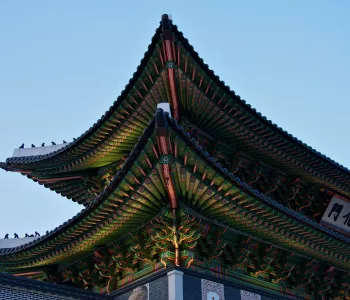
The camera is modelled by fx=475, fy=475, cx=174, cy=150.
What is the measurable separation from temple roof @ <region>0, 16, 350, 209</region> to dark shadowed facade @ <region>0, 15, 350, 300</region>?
4cm

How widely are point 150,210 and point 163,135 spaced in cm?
254

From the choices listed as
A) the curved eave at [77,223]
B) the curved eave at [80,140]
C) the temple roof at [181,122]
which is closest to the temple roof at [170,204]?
the curved eave at [77,223]

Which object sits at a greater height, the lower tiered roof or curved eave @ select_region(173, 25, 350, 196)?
curved eave @ select_region(173, 25, 350, 196)

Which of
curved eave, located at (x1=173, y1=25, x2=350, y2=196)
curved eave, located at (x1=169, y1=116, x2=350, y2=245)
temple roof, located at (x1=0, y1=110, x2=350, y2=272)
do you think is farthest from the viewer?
curved eave, located at (x1=173, y1=25, x2=350, y2=196)

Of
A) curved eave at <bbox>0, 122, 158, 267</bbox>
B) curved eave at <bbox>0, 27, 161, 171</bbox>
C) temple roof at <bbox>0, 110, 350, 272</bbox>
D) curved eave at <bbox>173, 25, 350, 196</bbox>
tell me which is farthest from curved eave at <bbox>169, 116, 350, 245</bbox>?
curved eave at <bbox>0, 27, 161, 171</bbox>

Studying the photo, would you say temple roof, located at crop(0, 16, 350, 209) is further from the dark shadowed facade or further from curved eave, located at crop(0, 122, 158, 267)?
curved eave, located at crop(0, 122, 158, 267)

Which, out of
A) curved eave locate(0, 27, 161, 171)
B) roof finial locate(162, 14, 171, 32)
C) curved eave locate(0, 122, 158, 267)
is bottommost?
curved eave locate(0, 122, 158, 267)

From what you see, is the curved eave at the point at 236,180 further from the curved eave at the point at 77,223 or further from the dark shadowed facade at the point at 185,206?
the curved eave at the point at 77,223

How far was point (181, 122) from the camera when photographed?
14.3 meters

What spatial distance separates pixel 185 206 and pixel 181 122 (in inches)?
152

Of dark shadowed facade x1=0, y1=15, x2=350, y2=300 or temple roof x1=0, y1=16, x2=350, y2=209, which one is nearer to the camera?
dark shadowed facade x1=0, y1=15, x2=350, y2=300

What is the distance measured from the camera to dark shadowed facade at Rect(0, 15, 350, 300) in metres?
10.7

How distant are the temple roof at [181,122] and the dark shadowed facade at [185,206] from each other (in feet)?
0.13

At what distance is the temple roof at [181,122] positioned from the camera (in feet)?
42.6
